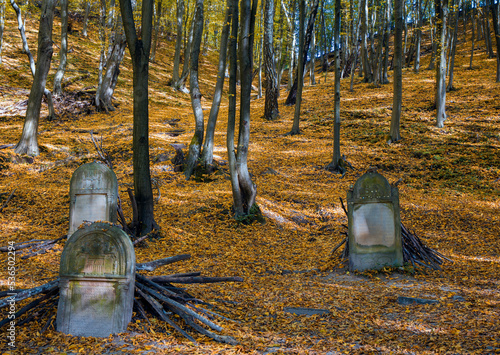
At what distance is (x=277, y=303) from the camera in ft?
14.8

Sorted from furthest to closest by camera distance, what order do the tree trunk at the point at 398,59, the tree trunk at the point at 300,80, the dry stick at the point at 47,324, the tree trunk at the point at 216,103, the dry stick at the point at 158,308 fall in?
the tree trunk at the point at 300,80
the tree trunk at the point at 398,59
the tree trunk at the point at 216,103
the dry stick at the point at 158,308
the dry stick at the point at 47,324

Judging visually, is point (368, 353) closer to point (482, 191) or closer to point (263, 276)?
point (263, 276)

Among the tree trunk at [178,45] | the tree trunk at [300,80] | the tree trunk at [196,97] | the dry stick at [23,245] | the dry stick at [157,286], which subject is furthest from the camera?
the tree trunk at [178,45]

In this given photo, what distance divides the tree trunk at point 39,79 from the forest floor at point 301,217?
0.49 meters

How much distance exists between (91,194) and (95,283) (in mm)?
3387

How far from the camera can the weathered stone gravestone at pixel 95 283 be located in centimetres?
342

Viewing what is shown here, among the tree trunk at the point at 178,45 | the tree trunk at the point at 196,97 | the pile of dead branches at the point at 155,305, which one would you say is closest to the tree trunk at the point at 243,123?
the tree trunk at the point at 196,97

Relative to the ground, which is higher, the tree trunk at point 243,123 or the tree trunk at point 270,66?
the tree trunk at point 270,66

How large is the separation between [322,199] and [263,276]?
16.0 ft

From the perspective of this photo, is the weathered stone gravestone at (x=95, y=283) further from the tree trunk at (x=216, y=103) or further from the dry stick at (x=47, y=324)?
the tree trunk at (x=216, y=103)

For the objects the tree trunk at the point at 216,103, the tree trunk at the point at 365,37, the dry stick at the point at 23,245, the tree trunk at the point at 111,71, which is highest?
the tree trunk at the point at 365,37

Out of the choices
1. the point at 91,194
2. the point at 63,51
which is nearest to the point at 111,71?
the point at 63,51

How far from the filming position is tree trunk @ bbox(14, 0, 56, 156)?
11.4 m

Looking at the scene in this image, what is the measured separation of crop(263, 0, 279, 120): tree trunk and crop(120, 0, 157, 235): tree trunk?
36.8 feet
